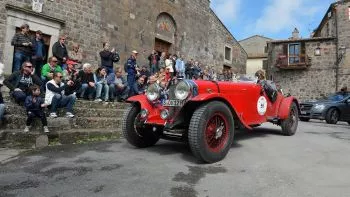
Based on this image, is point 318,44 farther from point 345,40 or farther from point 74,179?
point 74,179

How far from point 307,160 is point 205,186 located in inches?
90.3

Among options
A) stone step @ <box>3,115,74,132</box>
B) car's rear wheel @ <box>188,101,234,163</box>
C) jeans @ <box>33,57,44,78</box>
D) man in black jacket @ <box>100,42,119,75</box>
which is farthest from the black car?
stone step @ <box>3,115,74,132</box>

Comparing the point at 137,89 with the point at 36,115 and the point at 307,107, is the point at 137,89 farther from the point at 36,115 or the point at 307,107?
the point at 307,107

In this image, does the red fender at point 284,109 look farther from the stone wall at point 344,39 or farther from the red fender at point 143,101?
the stone wall at point 344,39

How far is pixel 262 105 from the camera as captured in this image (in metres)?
7.43

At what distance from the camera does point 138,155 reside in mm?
6090

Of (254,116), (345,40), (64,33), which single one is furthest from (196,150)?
(345,40)

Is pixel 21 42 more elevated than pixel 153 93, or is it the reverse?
pixel 21 42

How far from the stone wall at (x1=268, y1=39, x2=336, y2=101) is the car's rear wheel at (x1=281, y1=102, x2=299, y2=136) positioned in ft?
77.8

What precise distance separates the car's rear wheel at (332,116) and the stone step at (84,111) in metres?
9.04

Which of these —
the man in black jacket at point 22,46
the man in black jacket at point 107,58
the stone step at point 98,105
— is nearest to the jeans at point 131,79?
the man in black jacket at point 107,58

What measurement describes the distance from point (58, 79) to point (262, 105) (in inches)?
180

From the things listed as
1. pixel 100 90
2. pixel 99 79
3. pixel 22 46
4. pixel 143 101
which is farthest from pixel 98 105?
pixel 143 101

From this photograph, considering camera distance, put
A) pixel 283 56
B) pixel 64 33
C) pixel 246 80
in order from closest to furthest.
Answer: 1. pixel 246 80
2. pixel 64 33
3. pixel 283 56
